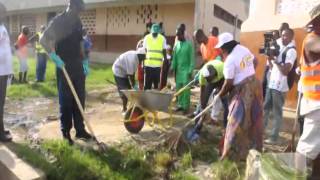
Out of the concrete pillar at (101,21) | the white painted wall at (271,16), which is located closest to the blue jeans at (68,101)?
the white painted wall at (271,16)

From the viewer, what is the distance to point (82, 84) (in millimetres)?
5879

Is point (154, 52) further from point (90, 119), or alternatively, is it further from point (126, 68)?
point (90, 119)

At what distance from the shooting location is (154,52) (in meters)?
8.09

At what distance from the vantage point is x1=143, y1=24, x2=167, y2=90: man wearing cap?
8.09 meters

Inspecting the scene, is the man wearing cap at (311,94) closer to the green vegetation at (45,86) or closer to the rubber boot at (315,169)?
the rubber boot at (315,169)

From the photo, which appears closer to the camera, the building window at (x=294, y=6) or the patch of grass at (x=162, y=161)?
the patch of grass at (x=162, y=161)

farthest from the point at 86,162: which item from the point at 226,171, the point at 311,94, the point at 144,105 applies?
the point at 311,94

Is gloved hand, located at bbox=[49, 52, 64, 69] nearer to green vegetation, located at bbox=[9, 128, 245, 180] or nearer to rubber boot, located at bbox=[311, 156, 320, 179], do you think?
green vegetation, located at bbox=[9, 128, 245, 180]

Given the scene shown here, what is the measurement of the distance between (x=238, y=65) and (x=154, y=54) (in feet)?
10.4

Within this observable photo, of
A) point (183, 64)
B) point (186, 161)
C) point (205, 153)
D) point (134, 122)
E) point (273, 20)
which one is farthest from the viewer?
point (273, 20)

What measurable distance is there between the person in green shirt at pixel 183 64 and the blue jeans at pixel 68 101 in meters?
2.52

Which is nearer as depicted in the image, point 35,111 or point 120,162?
point 120,162

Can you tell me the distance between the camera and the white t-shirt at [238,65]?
5093 mm

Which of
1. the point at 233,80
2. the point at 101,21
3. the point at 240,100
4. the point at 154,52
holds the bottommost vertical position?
the point at 240,100
